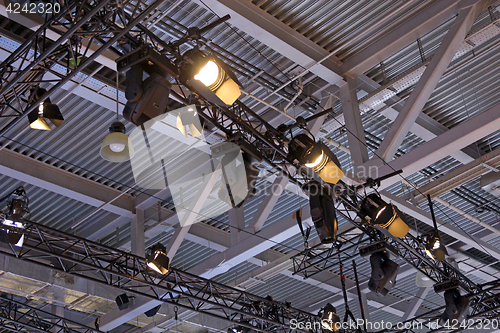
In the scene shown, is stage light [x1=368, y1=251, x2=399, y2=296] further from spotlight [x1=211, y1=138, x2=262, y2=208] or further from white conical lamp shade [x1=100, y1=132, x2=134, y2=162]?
white conical lamp shade [x1=100, y1=132, x2=134, y2=162]

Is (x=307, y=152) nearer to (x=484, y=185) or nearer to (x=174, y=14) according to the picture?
(x=174, y=14)

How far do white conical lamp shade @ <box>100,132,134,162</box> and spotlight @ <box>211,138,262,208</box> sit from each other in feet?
3.56

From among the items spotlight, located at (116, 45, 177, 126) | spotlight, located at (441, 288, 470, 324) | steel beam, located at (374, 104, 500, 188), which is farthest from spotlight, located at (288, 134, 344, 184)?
spotlight, located at (441, 288, 470, 324)

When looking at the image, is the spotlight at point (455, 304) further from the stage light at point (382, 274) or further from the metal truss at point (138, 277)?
the metal truss at point (138, 277)

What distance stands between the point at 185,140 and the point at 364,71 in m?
2.81

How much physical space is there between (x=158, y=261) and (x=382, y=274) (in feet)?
11.1

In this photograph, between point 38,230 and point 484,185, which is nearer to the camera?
point 38,230

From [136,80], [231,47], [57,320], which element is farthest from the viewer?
[57,320]

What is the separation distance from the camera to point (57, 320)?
11.5m

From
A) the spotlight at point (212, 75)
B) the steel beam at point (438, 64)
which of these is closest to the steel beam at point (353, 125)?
the steel beam at point (438, 64)

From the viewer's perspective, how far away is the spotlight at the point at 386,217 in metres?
6.56

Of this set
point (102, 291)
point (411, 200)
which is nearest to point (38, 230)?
point (102, 291)

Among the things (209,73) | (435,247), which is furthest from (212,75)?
(435,247)

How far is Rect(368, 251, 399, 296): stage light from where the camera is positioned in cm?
820
